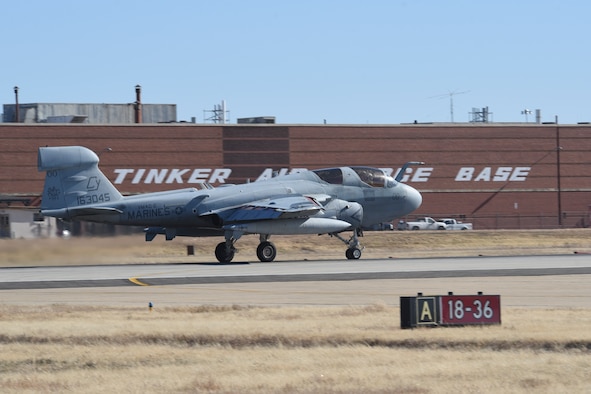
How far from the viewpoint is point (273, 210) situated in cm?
4022

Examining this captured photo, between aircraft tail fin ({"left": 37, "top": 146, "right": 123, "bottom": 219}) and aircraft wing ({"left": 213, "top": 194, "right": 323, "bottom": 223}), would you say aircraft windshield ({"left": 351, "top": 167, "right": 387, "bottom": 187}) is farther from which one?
aircraft tail fin ({"left": 37, "top": 146, "right": 123, "bottom": 219})

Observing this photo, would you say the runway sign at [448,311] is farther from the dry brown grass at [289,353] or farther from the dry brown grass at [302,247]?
the dry brown grass at [302,247]

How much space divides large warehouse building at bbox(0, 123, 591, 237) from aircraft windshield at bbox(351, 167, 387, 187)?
4313 cm

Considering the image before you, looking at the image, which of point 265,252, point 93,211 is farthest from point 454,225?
point 93,211

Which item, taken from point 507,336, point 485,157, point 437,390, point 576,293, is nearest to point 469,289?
point 576,293

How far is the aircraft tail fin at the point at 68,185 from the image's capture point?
3931 centimetres

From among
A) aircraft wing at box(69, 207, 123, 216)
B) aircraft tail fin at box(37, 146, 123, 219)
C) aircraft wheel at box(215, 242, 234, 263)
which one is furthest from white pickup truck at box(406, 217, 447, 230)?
aircraft wing at box(69, 207, 123, 216)

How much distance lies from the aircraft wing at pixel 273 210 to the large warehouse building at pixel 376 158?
43.6 meters

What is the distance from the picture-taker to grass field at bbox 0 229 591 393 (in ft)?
46.5

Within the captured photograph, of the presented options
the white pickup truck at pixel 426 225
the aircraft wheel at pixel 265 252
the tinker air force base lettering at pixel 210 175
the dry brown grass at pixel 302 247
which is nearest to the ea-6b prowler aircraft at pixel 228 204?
the aircraft wheel at pixel 265 252

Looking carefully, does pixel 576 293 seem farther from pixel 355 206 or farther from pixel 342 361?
pixel 355 206

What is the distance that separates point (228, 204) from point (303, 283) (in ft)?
37.8

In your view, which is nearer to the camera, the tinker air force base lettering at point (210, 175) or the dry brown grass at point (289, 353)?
the dry brown grass at point (289, 353)

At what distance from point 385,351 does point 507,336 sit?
2397 millimetres
